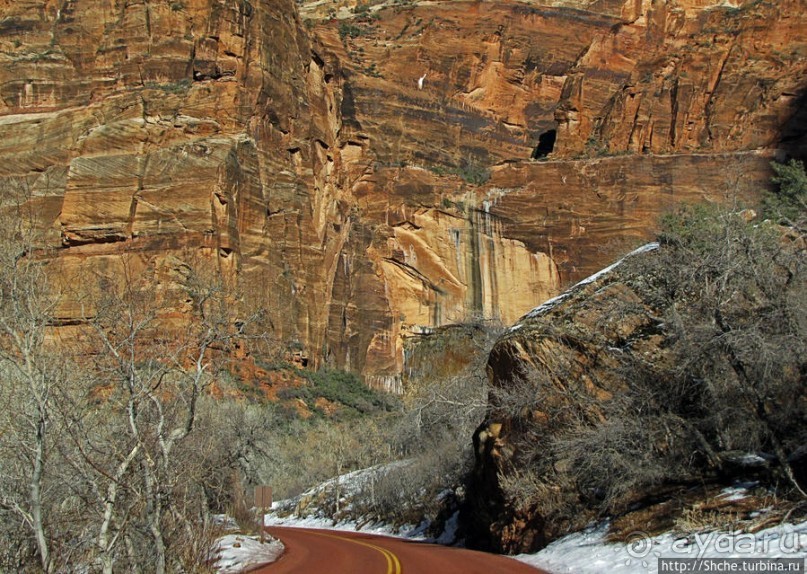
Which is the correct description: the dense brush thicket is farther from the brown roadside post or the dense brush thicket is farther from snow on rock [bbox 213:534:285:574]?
the brown roadside post

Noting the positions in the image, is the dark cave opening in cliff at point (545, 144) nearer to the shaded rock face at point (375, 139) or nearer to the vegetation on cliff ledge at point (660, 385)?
the shaded rock face at point (375, 139)

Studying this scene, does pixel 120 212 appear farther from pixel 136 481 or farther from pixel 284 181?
pixel 136 481

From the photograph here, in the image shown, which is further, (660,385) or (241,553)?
(241,553)

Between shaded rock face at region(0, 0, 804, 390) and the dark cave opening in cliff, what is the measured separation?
3.14 feet

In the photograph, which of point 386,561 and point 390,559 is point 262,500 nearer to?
point 390,559

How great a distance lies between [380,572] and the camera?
43.8ft

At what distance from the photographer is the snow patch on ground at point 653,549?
10648 mm

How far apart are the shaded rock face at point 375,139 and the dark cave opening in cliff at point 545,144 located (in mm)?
956

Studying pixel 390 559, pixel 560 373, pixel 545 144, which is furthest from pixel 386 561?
pixel 545 144

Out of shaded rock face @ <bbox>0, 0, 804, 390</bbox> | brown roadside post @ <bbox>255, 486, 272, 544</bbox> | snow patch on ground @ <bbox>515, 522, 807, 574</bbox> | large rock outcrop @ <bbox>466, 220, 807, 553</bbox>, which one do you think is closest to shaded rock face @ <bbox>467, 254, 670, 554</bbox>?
large rock outcrop @ <bbox>466, 220, 807, 553</bbox>

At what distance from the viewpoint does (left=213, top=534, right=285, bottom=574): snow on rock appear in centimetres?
1483

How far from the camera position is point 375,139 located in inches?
2857

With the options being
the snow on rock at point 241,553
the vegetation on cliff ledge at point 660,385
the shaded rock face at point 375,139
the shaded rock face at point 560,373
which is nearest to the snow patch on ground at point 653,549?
the vegetation on cliff ledge at point 660,385

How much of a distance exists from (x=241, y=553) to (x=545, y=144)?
66825mm
